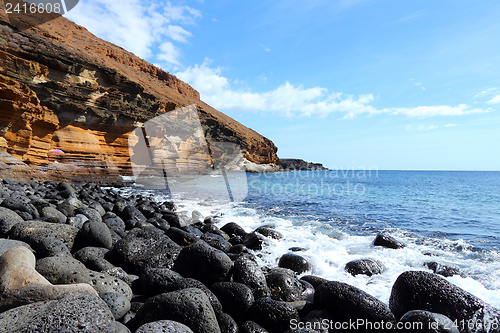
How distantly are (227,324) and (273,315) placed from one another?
0.57 metres

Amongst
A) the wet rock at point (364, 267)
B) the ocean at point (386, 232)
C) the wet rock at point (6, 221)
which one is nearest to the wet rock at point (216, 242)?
the ocean at point (386, 232)

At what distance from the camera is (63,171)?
19281 mm

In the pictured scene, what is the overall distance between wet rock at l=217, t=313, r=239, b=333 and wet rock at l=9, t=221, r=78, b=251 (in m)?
3.28

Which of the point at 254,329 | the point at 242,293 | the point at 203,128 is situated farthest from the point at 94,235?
the point at 203,128

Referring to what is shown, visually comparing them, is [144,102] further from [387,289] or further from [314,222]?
[387,289]

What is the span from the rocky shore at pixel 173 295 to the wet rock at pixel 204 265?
16 millimetres

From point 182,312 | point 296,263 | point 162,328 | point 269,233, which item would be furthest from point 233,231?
point 162,328

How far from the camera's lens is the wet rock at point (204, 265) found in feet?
14.7

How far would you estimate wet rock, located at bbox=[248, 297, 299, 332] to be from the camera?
343cm

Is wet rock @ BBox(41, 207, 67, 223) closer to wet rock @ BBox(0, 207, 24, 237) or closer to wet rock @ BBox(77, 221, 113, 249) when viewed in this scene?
wet rock @ BBox(0, 207, 24, 237)

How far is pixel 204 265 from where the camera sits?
451 centimetres

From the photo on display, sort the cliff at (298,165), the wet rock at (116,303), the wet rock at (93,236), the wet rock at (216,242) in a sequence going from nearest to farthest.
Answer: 1. the wet rock at (116,303)
2. the wet rock at (93,236)
3. the wet rock at (216,242)
4. the cliff at (298,165)

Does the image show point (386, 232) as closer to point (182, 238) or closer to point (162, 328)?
point (182, 238)

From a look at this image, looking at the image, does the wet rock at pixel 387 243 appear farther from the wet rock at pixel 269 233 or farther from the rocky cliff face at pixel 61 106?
the rocky cliff face at pixel 61 106
